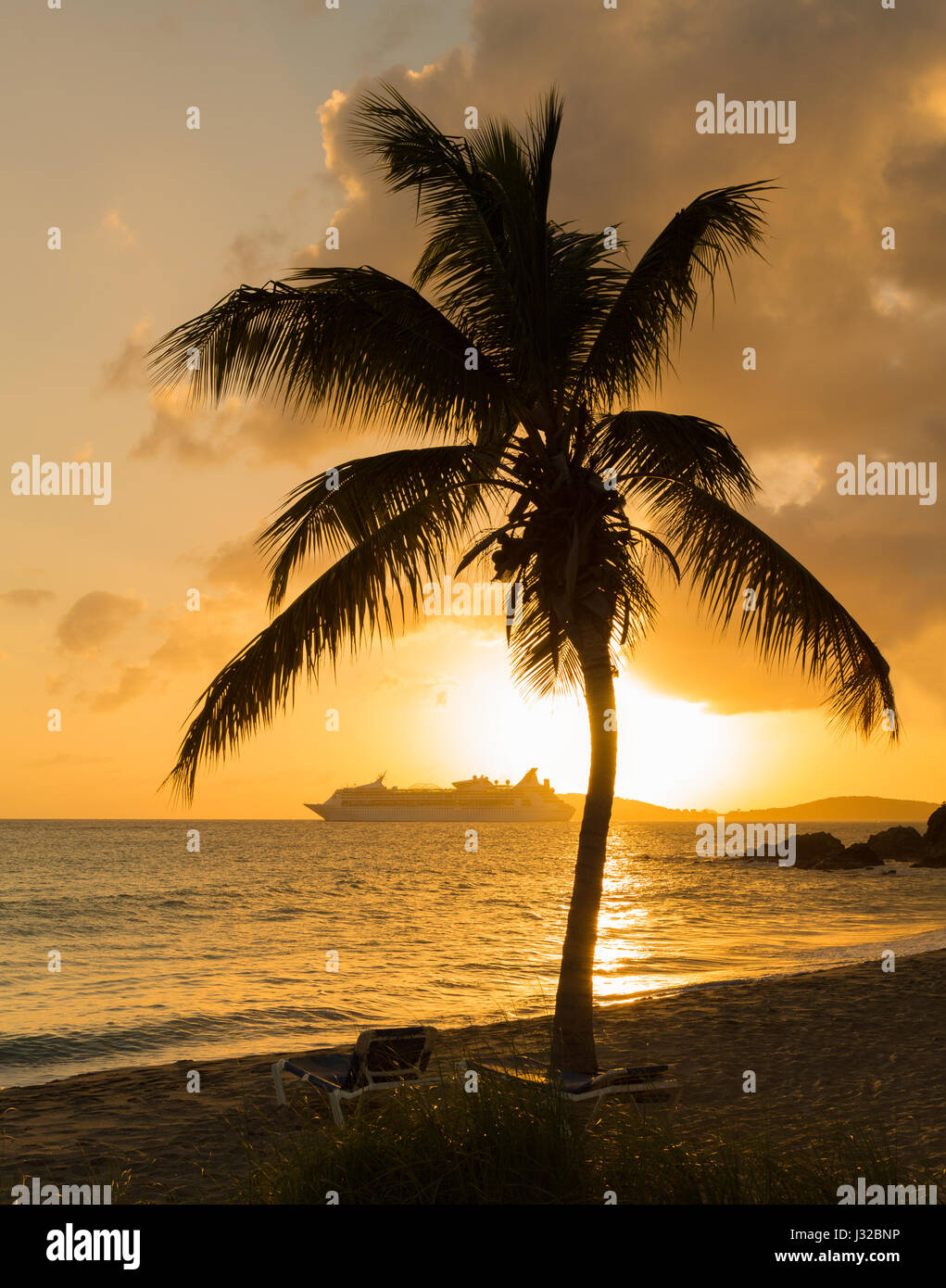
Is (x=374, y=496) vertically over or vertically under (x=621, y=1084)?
over

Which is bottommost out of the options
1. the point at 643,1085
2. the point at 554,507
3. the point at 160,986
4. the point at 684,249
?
the point at 160,986

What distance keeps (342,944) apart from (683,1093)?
18.8m

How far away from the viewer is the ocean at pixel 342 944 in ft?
50.1

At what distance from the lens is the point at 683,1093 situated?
28.2 feet

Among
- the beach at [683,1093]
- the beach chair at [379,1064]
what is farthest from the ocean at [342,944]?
the beach chair at [379,1064]

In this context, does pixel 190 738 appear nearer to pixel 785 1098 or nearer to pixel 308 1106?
pixel 308 1106

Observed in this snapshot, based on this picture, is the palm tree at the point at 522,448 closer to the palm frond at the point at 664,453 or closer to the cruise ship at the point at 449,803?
the palm frond at the point at 664,453

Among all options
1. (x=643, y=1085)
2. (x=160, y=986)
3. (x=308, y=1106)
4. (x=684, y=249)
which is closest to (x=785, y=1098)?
(x=643, y=1085)

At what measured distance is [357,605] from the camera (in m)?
8.43

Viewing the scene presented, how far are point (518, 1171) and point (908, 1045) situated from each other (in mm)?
7916
